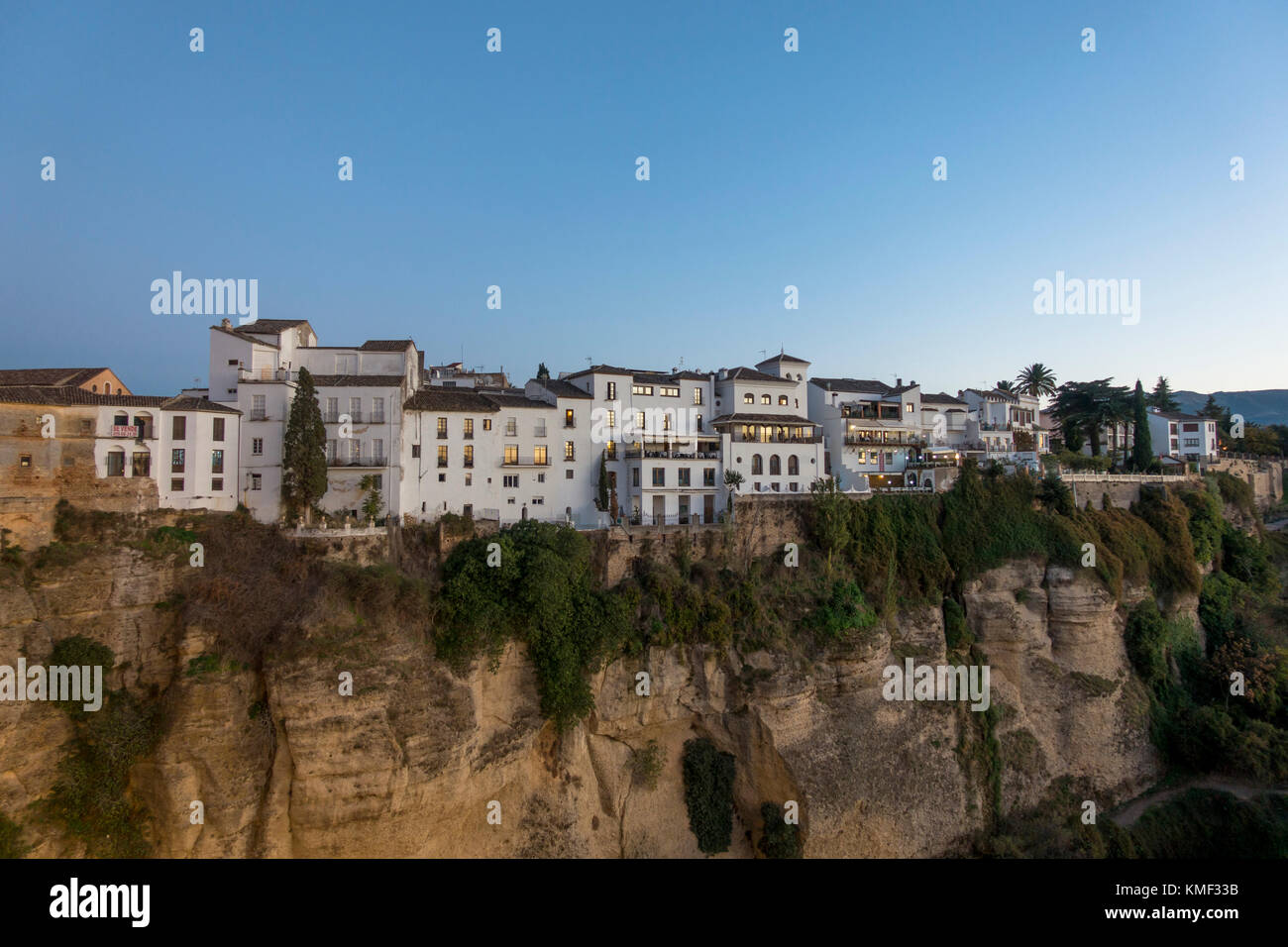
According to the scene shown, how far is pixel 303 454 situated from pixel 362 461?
9.05ft

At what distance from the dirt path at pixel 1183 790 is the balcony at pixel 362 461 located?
3410cm

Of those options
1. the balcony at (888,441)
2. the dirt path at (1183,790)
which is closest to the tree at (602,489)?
the balcony at (888,441)

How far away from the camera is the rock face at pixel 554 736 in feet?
65.4

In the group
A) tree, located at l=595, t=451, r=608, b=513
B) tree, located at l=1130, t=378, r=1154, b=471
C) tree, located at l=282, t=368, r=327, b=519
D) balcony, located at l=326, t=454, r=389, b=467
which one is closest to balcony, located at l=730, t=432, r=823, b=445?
tree, located at l=595, t=451, r=608, b=513

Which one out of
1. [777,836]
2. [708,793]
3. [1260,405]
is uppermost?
[1260,405]

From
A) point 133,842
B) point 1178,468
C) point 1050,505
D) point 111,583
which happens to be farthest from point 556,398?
point 1178,468

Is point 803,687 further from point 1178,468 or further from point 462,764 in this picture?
point 1178,468

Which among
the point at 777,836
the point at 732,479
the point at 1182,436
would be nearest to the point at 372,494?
the point at 732,479

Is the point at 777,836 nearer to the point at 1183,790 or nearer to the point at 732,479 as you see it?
the point at 732,479

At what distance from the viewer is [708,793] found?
2555cm

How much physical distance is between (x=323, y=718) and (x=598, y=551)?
428 inches

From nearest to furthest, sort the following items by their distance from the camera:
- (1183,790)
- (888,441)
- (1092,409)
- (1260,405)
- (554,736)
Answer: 1. (554,736)
2. (1183,790)
3. (888,441)
4. (1092,409)
5. (1260,405)

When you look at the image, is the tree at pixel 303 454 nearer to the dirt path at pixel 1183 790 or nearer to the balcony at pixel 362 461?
the balcony at pixel 362 461

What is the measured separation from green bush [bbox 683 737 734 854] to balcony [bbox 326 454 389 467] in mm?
16320
